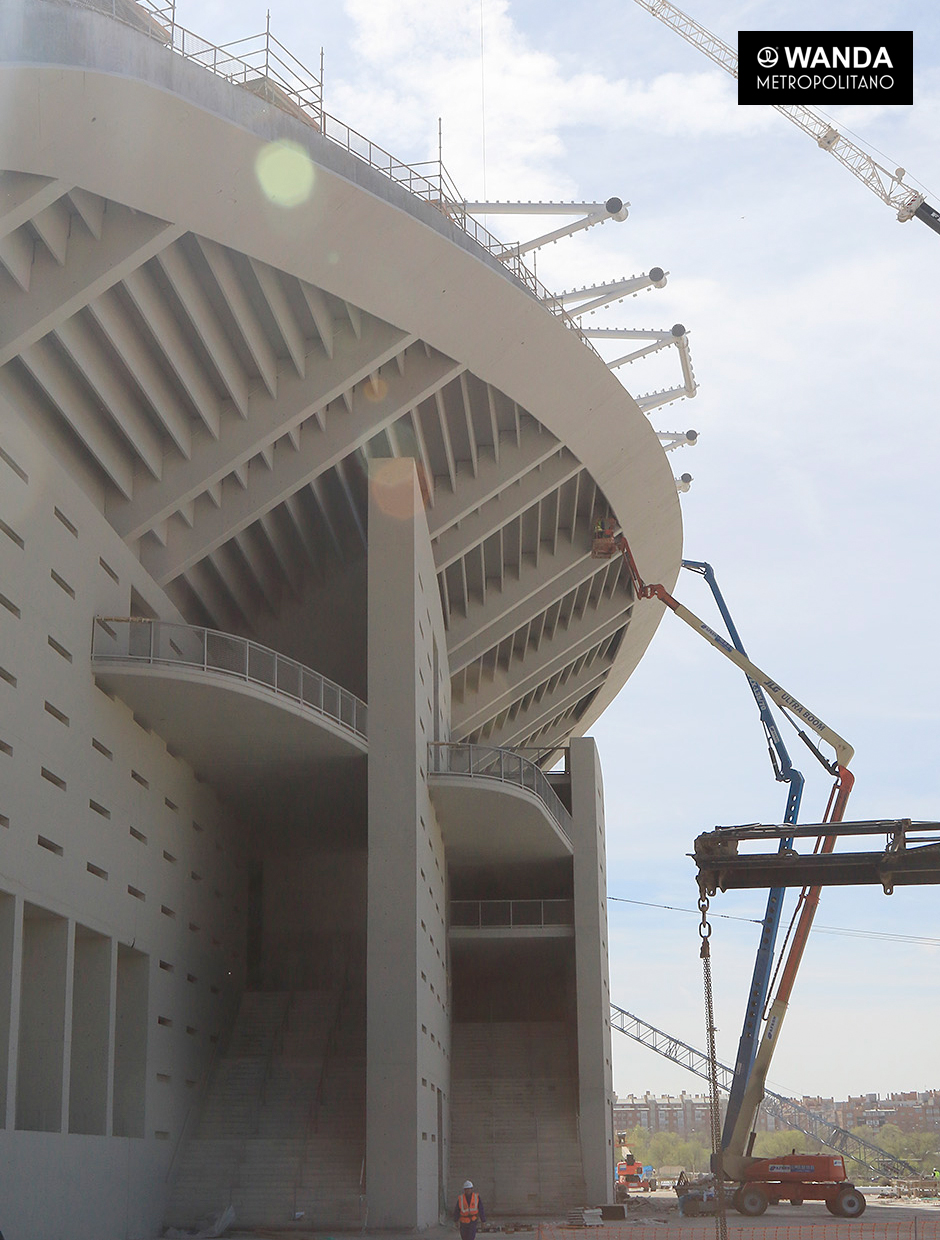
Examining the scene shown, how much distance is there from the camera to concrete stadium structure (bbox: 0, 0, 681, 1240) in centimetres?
1753

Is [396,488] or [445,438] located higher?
[445,438]

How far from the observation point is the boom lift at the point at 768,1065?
Result: 1109 inches

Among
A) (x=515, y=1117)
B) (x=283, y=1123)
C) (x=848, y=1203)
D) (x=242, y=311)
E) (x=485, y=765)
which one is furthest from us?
(x=515, y=1117)

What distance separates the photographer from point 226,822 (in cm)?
2836

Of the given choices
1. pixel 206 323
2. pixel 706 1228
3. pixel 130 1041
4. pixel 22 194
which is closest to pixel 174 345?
pixel 206 323

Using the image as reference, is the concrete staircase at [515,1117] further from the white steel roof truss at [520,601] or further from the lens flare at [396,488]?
the lens flare at [396,488]

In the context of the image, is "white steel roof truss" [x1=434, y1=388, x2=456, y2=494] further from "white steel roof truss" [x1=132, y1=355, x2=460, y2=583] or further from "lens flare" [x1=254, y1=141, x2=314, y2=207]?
"lens flare" [x1=254, y1=141, x2=314, y2=207]

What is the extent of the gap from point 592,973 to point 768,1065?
485cm

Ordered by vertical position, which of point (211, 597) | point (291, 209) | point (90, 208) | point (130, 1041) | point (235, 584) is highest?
point (291, 209)

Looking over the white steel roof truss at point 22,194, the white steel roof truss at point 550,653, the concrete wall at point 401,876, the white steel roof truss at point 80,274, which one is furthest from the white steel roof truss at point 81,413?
the white steel roof truss at point 550,653

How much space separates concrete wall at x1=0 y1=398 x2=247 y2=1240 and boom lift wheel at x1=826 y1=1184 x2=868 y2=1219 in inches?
542

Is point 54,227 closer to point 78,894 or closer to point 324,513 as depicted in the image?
point 78,894

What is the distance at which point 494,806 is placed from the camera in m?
27.8

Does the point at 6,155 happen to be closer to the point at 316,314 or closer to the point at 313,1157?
the point at 316,314
